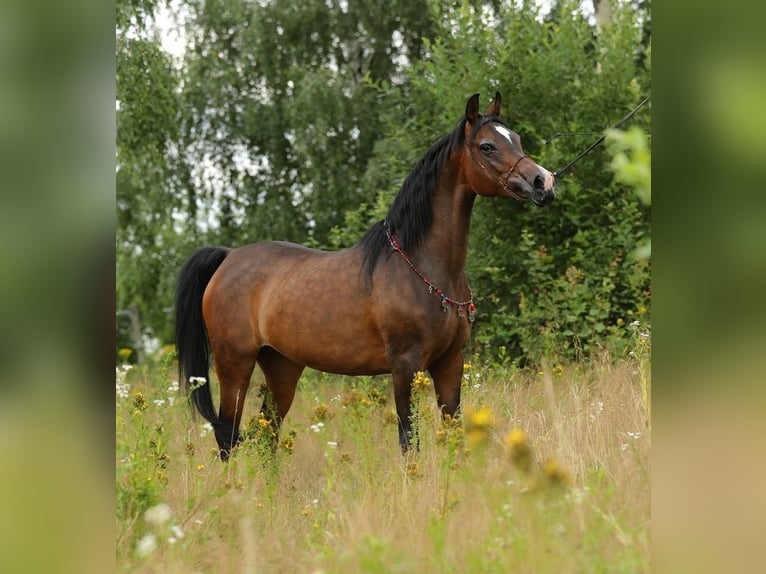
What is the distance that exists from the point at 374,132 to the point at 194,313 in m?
7.04

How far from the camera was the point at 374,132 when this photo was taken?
1191 cm

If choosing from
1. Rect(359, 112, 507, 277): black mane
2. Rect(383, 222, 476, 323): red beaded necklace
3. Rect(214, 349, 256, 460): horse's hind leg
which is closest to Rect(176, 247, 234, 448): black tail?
Rect(214, 349, 256, 460): horse's hind leg

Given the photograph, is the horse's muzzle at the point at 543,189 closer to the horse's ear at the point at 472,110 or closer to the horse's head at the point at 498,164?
the horse's head at the point at 498,164

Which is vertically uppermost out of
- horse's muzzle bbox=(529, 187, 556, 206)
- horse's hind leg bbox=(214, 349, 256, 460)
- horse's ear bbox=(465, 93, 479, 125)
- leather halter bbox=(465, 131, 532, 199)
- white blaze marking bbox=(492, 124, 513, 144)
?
horse's ear bbox=(465, 93, 479, 125)

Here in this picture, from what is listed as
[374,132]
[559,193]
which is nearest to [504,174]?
[559,193]

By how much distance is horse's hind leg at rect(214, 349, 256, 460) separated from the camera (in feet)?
17.0

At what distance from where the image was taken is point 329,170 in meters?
11.6

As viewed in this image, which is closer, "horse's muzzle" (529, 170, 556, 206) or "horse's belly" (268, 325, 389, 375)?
"horse's muzzle" (529, 170, 556, 206)

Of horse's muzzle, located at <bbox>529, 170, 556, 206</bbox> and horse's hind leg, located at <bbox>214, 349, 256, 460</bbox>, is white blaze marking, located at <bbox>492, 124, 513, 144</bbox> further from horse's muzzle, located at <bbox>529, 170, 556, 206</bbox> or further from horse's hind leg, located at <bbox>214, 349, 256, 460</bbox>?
horse's hind leg, located at <bbox>214, 349, 256, 460</bbox>

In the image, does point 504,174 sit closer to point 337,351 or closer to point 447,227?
point 447,227

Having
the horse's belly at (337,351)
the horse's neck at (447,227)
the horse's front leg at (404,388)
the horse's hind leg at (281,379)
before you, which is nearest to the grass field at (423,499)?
the horse's front leg at (404,388)

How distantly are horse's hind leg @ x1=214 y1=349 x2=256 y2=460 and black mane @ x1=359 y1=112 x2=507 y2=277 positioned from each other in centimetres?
133
